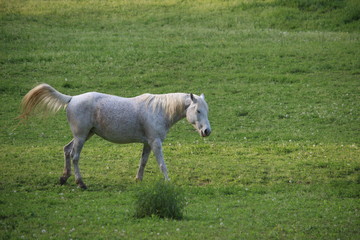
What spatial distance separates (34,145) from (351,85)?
1466 centimetres

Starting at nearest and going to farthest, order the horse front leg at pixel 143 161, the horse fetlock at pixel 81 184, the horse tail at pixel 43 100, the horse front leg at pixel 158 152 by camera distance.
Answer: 1. the horse fetlock at pixel 81 184
2. the horse front leg at pixel 158 152
3. the horse tail at pixel 43 100
4. the horse front leg at pixel 143 161

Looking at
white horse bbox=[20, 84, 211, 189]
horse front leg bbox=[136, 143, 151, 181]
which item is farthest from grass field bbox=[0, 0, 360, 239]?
white horse bbox=[20, 84, 211, 189]

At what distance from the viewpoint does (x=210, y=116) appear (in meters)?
21.2

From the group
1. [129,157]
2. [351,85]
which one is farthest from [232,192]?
[351,85]

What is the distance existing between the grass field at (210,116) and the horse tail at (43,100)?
1.82 m

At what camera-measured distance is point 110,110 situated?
13.3 metres

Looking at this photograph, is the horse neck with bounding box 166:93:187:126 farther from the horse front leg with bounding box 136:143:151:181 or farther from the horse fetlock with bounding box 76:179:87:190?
the horse fetlock with bounding box 76:179:87:190

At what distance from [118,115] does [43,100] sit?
6.29ft

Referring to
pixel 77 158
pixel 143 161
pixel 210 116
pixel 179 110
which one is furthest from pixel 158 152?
pixel 210 116

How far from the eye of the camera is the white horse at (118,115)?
13.1 meters

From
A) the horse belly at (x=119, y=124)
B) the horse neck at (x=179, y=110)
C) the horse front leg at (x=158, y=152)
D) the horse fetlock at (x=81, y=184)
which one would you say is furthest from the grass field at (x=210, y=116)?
the horse neck at (x=179, y=110)

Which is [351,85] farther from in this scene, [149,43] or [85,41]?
[85,41]

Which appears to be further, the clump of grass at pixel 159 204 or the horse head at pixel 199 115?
the horse head at pixel 199 115

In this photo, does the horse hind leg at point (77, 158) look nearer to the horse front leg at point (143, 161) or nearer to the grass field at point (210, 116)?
the grass field at point (210, 116)
